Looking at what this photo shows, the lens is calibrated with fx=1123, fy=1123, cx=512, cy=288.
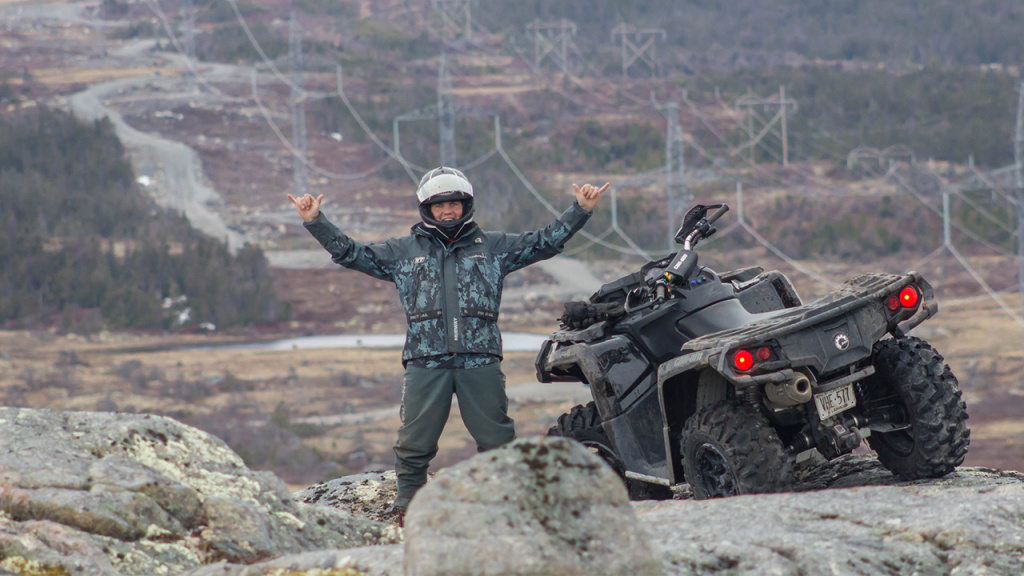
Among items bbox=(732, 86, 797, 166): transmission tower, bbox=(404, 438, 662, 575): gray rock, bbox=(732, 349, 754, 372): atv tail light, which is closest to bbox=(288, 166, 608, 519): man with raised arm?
bbox=(732, 349, 754, 372): atv tail light

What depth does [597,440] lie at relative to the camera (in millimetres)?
6023

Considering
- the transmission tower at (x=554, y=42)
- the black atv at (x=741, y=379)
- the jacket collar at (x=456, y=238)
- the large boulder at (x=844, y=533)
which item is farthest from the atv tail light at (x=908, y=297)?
the transmission tower at (x=554, y=42)

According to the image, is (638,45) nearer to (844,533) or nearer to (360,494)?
(360,494)

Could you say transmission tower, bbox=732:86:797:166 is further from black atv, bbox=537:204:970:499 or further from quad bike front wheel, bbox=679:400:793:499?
quad bike front wheel, bbox=679:400:793:499

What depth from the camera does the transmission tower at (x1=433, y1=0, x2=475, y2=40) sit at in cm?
7950

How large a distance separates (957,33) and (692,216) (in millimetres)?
77657

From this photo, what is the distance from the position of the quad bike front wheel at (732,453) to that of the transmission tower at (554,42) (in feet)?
215

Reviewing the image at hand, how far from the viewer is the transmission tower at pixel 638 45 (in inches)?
2800

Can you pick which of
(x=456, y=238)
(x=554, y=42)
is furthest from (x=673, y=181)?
(x=456, y=238)

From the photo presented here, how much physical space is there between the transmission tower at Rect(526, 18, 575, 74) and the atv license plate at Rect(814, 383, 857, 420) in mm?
65549

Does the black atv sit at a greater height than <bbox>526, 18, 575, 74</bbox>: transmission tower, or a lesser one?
lesser

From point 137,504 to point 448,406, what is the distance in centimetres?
169

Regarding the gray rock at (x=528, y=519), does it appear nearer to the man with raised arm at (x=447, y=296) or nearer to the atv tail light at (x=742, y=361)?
the atv tail light at (x=742, y=361)

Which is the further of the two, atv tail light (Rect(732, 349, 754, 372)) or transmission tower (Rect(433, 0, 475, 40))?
transmission tower (Rect(433, 0, 475, 40))
